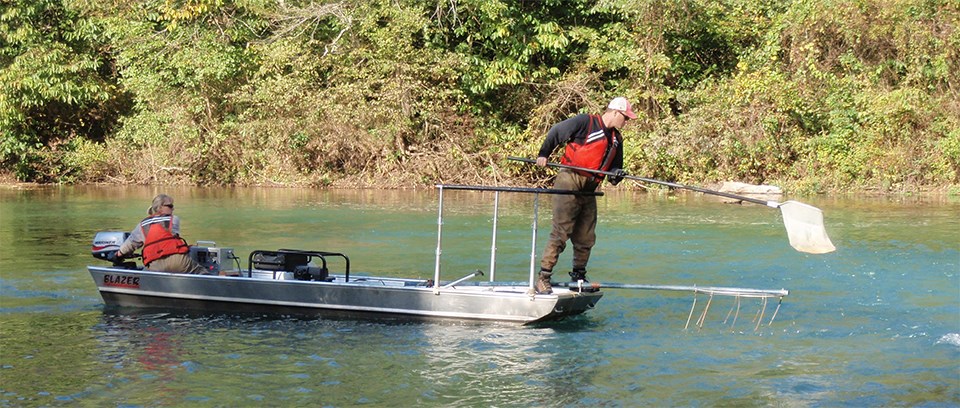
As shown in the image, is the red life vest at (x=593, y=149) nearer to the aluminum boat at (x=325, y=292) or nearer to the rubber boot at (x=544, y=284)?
the aluminum boat at (x=325, y=292)

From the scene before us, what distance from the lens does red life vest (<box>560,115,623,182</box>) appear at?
33.0ft

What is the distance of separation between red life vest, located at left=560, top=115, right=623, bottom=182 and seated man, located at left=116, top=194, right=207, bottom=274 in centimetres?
366

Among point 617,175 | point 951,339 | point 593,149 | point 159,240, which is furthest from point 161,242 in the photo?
point 951,339

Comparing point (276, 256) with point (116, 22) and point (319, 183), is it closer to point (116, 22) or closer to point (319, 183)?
Answer: point (319, 183)

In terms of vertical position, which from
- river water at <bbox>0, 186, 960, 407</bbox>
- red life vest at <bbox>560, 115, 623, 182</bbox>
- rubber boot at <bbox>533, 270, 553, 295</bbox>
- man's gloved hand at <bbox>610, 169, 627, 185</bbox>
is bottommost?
river water at <bbox>0, 186, 960, 407</bbox>

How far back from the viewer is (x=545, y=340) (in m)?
9.77

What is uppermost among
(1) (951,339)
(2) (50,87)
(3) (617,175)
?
(2) (50,87)

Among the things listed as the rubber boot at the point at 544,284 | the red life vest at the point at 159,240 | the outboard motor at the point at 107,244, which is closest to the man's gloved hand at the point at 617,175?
the rubber boot at the point at 544,284

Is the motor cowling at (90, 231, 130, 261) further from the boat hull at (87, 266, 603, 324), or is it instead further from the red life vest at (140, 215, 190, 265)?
the red life vest at (140, 215, 190, 265)

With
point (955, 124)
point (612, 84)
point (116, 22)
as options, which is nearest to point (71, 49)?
point (116, 22)

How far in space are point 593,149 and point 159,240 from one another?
401 cm

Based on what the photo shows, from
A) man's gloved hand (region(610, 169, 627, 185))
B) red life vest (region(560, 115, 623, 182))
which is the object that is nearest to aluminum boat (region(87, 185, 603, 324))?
red life vest (region(560, 115, 623, 182))

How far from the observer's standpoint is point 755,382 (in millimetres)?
8391

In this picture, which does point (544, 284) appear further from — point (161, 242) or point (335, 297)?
point (161, 242)
